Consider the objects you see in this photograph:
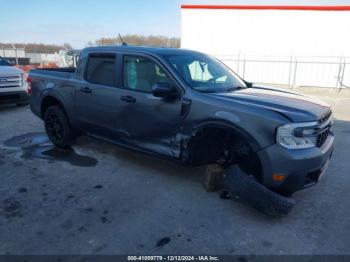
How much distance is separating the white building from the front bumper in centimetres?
1494

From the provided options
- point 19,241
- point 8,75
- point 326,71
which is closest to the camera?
point 19,241

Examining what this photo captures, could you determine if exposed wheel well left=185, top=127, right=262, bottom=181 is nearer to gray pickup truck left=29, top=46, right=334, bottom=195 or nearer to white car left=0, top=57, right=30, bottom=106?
gray pickup truck left=29, top=46, right=334, bottom=195

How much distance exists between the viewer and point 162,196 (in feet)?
13.1

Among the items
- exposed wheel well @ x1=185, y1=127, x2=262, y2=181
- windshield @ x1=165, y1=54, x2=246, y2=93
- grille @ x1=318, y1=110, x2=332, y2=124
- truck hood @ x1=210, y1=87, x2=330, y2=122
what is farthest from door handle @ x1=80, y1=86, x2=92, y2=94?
grille @ x1=318, y1=110, x2=332, y2=124

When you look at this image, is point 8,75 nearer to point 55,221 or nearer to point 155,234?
point 55,221

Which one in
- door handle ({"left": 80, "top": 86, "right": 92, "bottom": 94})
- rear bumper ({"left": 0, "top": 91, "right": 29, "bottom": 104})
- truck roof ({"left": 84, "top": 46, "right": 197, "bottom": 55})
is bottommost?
rear bumper ({"left": 0, "top": 91, "right": 29, "bottom": 104})

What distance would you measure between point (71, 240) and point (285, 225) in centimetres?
219

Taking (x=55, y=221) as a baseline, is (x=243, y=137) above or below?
above

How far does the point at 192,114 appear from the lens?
379 cm

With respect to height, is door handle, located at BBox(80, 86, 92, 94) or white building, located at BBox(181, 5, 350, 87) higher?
white building, located at BBox(181, 5, 350, 87)

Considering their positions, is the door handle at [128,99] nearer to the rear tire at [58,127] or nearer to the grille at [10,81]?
the rear tire at [58,127]

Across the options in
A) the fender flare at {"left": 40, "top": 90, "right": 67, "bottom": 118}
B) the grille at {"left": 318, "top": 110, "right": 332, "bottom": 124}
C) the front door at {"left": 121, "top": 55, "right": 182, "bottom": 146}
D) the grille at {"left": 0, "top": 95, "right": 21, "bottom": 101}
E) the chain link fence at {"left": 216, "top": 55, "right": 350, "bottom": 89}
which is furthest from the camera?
the chain link fence at {"left": 216, "top": 55, "right": 350, "bottom": 89}

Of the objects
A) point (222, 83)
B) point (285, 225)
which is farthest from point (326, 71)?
point (285, 225)

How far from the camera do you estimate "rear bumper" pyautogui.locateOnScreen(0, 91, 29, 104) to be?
897 cm
